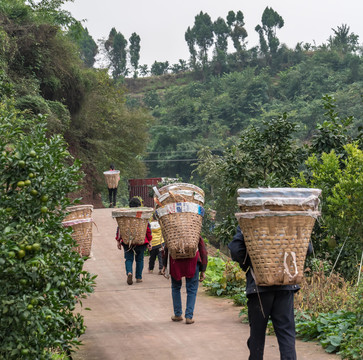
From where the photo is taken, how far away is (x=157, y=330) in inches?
292

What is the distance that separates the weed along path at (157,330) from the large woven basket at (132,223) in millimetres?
901

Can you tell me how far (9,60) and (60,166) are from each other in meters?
17.3

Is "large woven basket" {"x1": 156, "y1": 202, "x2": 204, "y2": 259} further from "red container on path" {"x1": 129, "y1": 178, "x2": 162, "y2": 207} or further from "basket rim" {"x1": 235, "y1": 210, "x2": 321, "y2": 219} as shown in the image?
"red container on path" {"x1": 129, "y1": 178, "x2": 162, "y2": 207}

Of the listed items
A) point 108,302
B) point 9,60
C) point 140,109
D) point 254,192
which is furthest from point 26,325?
point 140,109

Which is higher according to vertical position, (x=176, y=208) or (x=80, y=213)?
(x=176, y=208)

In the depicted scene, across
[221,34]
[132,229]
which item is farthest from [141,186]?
[221,34]

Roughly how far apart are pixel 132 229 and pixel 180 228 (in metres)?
3.93

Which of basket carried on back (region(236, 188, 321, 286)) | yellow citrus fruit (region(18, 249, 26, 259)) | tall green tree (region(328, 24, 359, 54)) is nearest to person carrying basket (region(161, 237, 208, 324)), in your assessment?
basket carried on back (region(236, 188, 321, 286))

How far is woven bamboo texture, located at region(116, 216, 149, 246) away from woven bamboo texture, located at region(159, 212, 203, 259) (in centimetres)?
368

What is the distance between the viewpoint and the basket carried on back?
4566 mm

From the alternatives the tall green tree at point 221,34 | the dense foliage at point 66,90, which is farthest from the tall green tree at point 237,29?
the dense foliage at point 66,90

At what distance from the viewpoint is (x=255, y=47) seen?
92.3 m

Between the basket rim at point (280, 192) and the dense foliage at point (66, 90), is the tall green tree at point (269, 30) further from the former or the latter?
the basket rim at point (280, 192)

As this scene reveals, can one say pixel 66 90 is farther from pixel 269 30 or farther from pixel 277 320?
pixel 269 30
